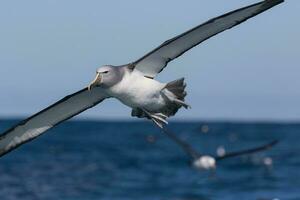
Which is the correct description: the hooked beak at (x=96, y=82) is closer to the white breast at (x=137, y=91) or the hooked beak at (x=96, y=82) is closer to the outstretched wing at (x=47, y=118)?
the white breast at (x=137, y=91)

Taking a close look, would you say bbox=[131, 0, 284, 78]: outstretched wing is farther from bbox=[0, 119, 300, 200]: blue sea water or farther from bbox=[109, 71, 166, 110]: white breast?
bbox=[0, 119, 300, 200]: blue sea water

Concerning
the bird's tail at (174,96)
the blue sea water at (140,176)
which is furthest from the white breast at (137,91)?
the blue sea water at (140,176)

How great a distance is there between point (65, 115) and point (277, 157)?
3661cm

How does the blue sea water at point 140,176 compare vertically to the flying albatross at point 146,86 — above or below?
above

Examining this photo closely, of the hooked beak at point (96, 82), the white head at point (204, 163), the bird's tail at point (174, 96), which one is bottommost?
the hooked beak at point (96, 82)

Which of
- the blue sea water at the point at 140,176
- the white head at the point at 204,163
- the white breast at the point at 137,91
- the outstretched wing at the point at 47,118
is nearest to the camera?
the white breast at the point at 137,91

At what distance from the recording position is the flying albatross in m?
13.3

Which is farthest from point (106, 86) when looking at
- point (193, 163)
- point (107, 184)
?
point (107, 184)

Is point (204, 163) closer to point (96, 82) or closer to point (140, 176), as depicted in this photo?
point (140, 176)

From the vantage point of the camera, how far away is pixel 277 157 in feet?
166

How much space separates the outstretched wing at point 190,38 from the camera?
1330 cm

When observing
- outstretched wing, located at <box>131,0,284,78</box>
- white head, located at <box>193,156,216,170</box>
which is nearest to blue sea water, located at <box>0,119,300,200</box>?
white head, located at <box>193,156,216,170</box>

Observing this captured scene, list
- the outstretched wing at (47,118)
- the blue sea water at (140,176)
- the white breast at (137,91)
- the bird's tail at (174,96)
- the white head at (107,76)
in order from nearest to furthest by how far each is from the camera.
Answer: the white head at (107,76) < the white breast at (137,91) < the bird's tail at (174,96) < the outstretched wing at (47,118) < the blue sea water at (140,176)

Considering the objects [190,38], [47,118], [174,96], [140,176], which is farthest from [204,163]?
[190,38]
